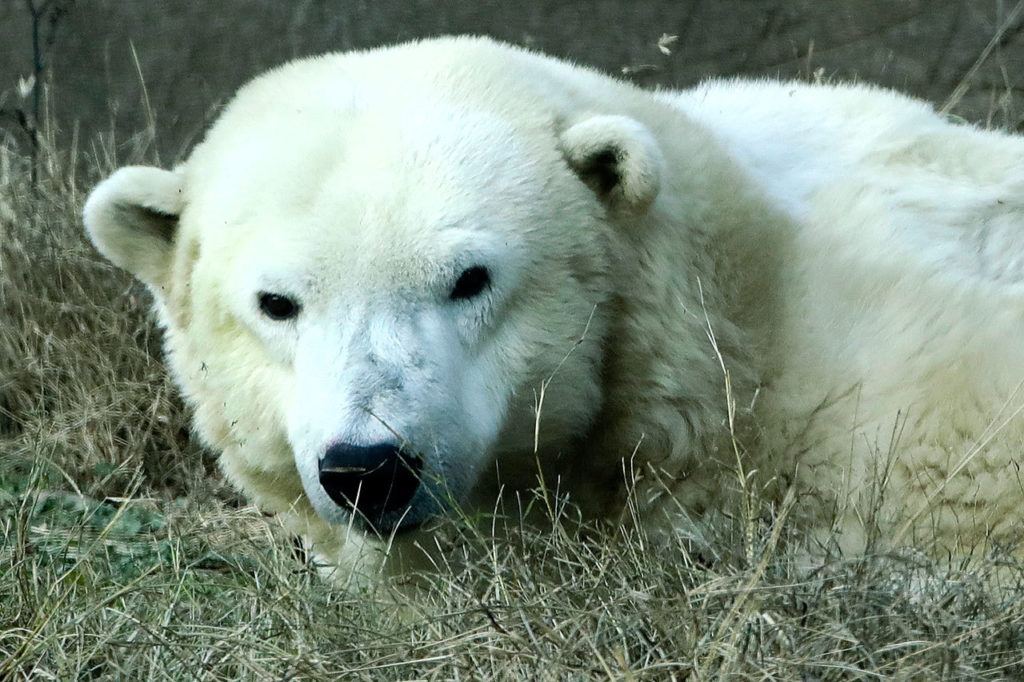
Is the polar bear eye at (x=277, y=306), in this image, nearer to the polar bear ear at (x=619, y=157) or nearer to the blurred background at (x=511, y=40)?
the polar bear ear at (x=619, y=157)

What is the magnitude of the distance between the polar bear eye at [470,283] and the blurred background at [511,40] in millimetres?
3247

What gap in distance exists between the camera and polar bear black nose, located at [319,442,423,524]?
2.77m

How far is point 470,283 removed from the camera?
3057mm

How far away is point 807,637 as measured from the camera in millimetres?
2441

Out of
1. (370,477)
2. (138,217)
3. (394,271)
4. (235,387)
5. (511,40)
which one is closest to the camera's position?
(370,477)

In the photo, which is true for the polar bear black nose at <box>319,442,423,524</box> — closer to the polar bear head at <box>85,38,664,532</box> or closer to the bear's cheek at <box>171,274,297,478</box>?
the polar bear head at <box>85,38,664,532</box>

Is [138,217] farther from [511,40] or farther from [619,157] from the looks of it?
[511,40]

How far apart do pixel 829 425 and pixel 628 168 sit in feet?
2.58

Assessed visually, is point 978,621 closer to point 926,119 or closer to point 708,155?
point 708,155

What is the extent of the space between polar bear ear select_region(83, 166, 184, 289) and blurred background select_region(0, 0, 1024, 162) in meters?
2.64

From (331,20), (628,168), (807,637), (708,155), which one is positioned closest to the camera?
(807,637)

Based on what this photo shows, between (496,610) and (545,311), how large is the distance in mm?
774

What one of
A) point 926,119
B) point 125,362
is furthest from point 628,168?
point 125,362

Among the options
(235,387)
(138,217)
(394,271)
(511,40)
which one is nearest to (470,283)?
(394,271)
